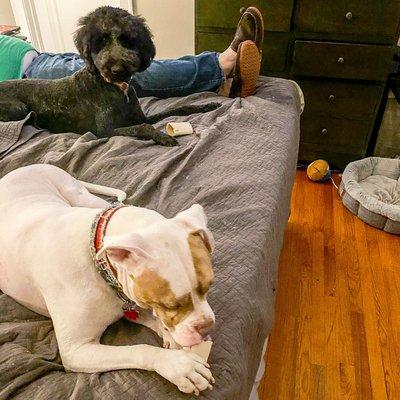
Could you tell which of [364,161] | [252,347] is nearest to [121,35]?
[252,347]

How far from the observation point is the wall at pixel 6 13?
315 centimetres

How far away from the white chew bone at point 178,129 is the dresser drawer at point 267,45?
93 centimetres

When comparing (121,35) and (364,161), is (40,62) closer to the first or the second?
(121,35)

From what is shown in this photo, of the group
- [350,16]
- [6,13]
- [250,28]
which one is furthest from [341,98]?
[6,13]

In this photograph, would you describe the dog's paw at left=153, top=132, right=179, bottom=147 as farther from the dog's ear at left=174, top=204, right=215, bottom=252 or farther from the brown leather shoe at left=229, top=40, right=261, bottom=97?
the dog's ear at left=174, top=204, right=215, bottom=252

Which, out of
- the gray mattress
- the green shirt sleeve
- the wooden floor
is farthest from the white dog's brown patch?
the green shirt sleeve

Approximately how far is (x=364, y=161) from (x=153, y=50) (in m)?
1.44

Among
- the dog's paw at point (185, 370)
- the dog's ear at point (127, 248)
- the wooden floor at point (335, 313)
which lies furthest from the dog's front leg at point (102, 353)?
the wooden floor at point (335, 313)

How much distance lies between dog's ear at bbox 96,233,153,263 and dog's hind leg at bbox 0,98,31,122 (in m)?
1.26

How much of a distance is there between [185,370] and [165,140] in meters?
1.05

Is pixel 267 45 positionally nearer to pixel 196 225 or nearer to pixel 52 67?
pixel 52 67

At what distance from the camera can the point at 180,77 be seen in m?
2.06

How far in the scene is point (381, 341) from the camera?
1.57 meters

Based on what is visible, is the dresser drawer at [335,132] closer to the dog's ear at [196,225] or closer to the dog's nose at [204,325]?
the dog's ear at [196,225]
